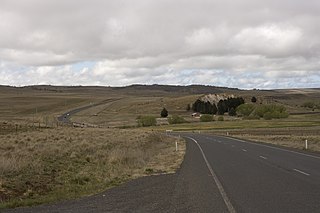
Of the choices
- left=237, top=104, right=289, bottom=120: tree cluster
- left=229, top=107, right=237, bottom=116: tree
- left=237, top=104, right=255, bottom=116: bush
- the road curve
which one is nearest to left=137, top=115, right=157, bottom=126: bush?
left=237, top=104, right=289, bottom=120: tree cluster

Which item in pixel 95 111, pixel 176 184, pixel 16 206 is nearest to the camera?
pixel 16 206

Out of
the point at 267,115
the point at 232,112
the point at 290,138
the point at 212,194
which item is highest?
the point at 212,194

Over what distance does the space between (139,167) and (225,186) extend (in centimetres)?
704

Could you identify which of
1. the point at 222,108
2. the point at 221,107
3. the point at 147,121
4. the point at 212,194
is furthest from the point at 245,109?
the point at 212,194

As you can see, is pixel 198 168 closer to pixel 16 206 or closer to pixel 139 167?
pixel 139 167

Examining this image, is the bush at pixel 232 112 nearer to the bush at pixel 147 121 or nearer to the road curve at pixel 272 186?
the bush at pixel 147 121

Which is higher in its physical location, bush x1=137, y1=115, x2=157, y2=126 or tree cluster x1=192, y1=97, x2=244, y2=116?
tree cluster x1=192, y1=97, x2=244, y2=116

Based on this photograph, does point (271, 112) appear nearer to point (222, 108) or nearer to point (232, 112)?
point (232, 112)

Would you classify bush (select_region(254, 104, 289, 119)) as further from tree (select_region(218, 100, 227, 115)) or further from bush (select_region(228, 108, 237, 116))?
tree (select_region(218, 100, 227, 115))

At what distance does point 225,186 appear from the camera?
552 inches

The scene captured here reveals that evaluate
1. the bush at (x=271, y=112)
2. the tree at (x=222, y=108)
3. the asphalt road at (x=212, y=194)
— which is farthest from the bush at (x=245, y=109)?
the asphalt road at (x=212, y=194)

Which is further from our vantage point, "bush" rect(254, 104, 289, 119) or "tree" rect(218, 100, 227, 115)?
"tree" rect(218, 100, 227, 115)

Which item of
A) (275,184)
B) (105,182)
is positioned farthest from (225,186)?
(105,182)

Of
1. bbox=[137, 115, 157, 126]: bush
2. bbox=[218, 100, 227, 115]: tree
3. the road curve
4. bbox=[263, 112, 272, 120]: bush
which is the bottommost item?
bbox=[137, 115, 157, 126]: bush
